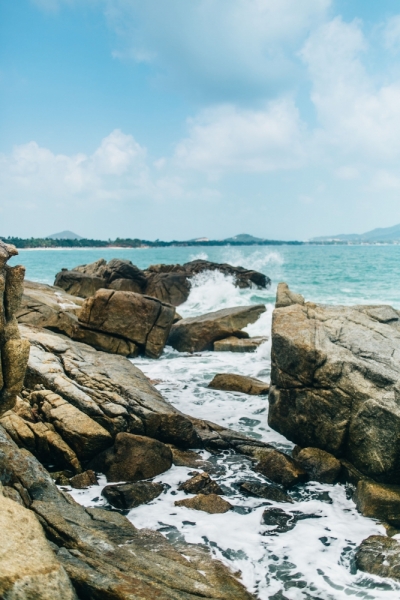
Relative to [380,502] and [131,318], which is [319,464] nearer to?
[380,502]

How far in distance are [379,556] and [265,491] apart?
7.27ft

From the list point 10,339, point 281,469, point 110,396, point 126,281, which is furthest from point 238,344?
point 126,281

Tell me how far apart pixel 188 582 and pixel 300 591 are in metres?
1.73

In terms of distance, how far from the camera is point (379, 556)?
6039mm

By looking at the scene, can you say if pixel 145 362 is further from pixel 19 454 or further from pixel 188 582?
pixel 188 582

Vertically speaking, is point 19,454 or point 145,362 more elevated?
point 19,454

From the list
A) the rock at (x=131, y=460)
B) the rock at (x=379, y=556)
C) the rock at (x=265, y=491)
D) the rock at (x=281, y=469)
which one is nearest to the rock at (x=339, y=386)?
the rock at (x=281, y=469)

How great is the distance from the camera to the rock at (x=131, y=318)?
16203 mm

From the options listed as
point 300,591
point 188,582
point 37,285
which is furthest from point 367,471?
point 37,285

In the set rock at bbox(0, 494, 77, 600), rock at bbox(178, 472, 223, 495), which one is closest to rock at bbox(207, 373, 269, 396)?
rock at bbox(178, 472, 223, 495)

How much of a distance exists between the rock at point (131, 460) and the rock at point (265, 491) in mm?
1467

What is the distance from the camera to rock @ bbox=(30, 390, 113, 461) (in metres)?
8.30

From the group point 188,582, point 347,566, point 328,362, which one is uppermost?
point 328,362

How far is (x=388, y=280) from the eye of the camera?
4991 cm
